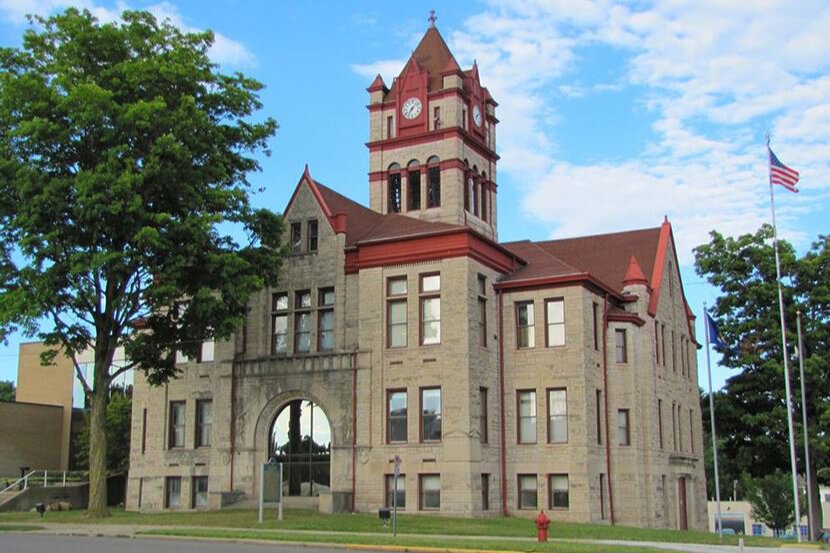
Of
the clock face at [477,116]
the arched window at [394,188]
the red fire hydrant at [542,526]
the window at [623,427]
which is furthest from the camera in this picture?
the clock face at [477,116]

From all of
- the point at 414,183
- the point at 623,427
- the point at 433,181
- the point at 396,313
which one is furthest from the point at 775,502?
the point at 396,313

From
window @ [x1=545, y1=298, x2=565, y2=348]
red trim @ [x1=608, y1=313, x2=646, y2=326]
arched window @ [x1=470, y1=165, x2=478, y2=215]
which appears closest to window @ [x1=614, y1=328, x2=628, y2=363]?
red trim @ [x1=608, y1=313, x2=646, y2=326]

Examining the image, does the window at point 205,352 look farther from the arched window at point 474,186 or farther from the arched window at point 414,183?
the arched window at point 474,186

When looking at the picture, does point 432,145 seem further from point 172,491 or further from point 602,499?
point 172,491

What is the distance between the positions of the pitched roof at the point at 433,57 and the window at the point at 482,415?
19783 mm

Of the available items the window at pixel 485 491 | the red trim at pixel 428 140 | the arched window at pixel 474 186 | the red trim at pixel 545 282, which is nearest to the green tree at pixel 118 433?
the red trim at pixel 428 140

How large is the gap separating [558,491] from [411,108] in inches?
916

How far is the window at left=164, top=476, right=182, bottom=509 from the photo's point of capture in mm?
44312

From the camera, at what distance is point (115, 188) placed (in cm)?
3416

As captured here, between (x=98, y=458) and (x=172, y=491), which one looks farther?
(x=172, y=491)

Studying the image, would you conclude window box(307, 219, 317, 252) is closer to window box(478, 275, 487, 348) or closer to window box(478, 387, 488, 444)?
window box(478, 275, 487, 348)

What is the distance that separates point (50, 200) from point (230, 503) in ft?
48.9

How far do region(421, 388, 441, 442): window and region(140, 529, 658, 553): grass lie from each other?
36.2ft

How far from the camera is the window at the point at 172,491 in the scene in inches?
1745
